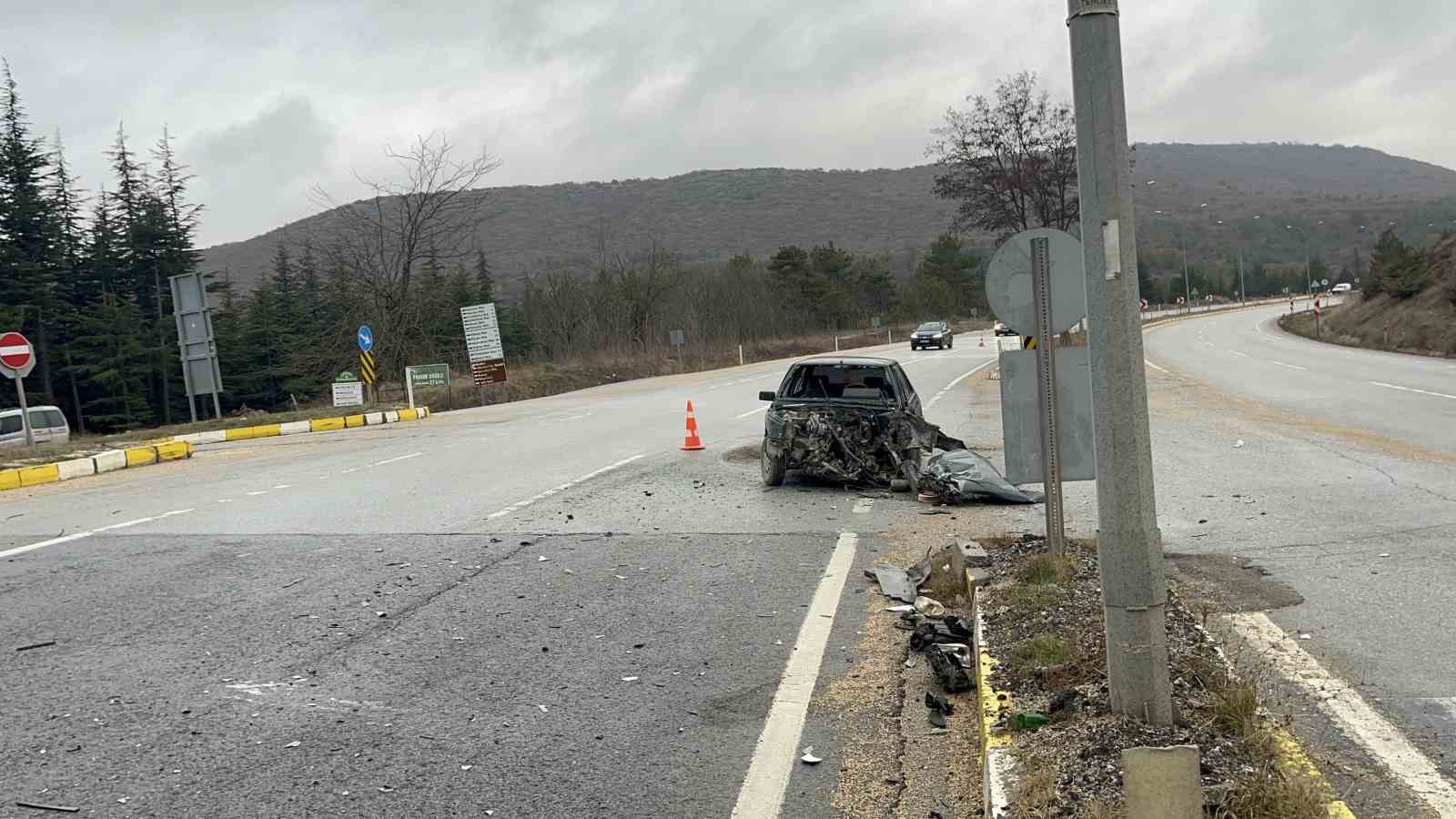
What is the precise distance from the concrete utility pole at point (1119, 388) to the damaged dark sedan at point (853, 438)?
778 cm

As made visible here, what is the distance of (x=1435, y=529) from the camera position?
28.4ft

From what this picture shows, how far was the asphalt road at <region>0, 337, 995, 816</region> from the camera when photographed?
437cm

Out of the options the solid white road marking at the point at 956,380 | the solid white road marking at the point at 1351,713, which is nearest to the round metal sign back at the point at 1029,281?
the solid white road marking at the point at 1351,713

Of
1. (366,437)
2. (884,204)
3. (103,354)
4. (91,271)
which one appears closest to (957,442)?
(366,437)

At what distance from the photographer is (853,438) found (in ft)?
39.9

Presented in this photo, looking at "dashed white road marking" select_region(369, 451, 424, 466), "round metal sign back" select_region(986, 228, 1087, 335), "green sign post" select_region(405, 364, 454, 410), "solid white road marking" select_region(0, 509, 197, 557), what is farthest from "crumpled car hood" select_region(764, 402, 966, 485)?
"green sign post" select_region(405, 364, 454, 410)

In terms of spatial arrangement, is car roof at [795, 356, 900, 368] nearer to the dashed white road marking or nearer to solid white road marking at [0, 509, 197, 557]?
solid white road marking at [0, 509, 197, 557]

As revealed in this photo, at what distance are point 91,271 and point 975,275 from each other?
78.2 m

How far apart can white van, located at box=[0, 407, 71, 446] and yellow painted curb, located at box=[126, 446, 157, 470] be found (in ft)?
36.5

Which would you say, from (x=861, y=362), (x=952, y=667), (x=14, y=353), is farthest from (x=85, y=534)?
(x=14, y=353)

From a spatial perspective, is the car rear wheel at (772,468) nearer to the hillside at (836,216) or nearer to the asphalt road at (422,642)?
the asphalt road at (422,642)

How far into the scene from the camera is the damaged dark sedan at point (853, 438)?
1211 cm

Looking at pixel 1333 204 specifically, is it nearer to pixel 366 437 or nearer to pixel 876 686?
pixel 366 437

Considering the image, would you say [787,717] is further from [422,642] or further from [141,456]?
Result: [141,456]
